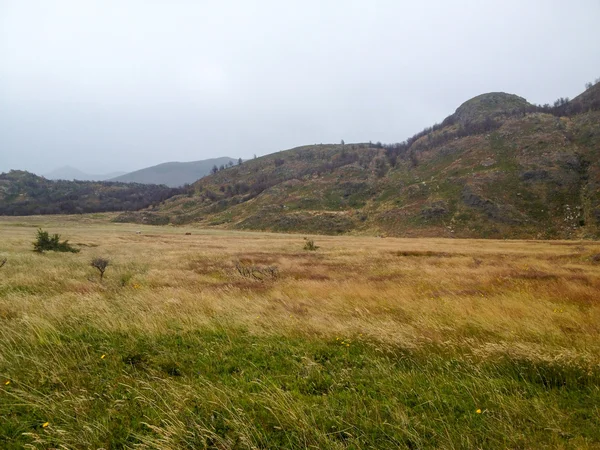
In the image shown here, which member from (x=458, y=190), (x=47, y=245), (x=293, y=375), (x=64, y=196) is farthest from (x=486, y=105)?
(x=64, y=196)

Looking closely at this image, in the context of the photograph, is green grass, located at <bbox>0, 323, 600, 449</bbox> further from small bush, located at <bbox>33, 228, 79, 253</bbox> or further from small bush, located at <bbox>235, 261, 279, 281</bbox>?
small bush, located at <bbox>33, 228, 79, 253</bbox>

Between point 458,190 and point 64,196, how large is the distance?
7049 inches

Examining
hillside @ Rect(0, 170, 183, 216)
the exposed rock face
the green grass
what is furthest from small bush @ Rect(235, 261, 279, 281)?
the exposed rock face

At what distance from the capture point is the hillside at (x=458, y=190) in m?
67.8

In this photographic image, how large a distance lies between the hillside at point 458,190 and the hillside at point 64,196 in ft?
91.0

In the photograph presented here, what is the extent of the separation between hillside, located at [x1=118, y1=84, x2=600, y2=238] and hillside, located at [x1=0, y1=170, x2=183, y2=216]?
27728 millimetres

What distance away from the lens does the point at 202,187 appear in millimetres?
169875

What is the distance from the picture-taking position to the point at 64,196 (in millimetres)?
159375

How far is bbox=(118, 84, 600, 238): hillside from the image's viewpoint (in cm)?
6781

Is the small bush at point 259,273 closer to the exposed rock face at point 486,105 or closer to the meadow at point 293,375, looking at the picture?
the meadow at point 293,375

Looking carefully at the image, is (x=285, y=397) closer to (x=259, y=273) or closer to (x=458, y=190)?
(x=259, y=273)

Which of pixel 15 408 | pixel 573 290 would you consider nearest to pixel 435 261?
pixel 573 290

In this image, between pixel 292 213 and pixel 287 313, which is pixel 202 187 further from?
pixel 287 313

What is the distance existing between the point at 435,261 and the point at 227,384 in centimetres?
2092
